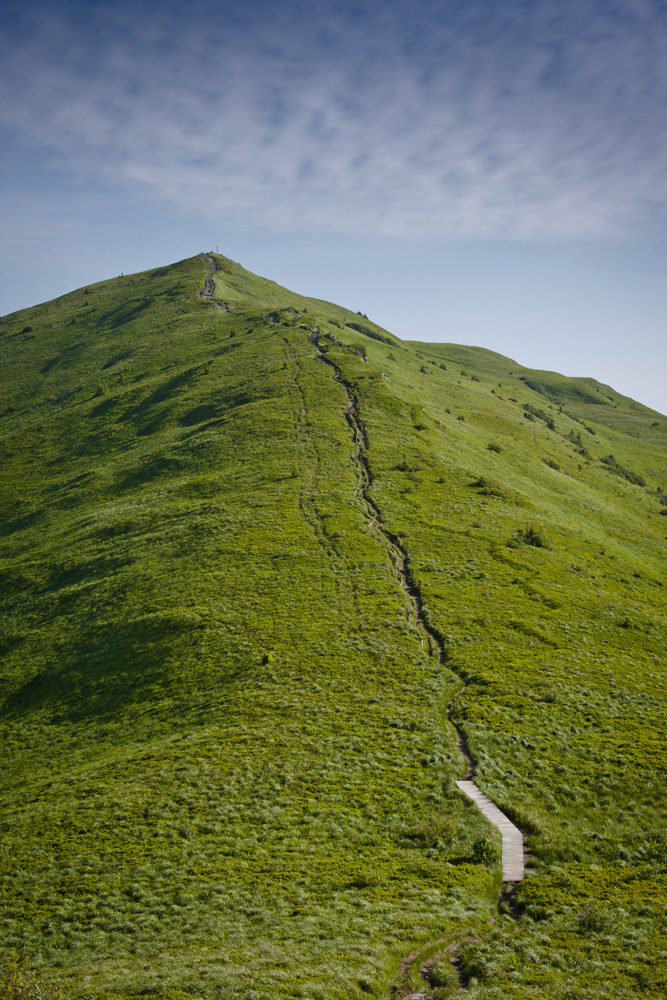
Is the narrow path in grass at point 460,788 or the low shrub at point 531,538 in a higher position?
the low shrub at point 531,538

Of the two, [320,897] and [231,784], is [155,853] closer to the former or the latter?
[231,784]

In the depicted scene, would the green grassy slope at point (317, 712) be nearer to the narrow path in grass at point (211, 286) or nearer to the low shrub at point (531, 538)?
the low shrub at point (531, 538)

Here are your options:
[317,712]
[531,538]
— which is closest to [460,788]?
[317,712]

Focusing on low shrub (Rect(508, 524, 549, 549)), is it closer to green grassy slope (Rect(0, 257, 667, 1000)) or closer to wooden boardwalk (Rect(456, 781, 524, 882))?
green grassy slope (Rect(0, 257, 667, 1000))

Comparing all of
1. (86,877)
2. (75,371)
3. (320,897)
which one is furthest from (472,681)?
(75,371)

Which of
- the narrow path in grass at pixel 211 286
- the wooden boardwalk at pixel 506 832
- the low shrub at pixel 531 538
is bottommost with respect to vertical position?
the wooden boardwalk at pixel 506 832

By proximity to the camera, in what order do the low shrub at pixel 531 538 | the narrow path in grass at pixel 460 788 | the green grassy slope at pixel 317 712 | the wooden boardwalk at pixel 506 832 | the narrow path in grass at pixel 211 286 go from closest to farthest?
1. the narrow path in grass at pixel 460 788
2. the green grassy slope at pixel 317 712
3. the wooden boardwalk at pixel 506 832
4. the low shrub at pixel 531 538
5. the narrow path in grass at pixel 211 286

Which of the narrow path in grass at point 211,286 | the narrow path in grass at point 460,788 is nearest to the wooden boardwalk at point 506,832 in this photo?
the narrow path in grass at point 460,788

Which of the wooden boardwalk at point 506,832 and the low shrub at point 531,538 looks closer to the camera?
the wooden boardwalk at point 506,832
